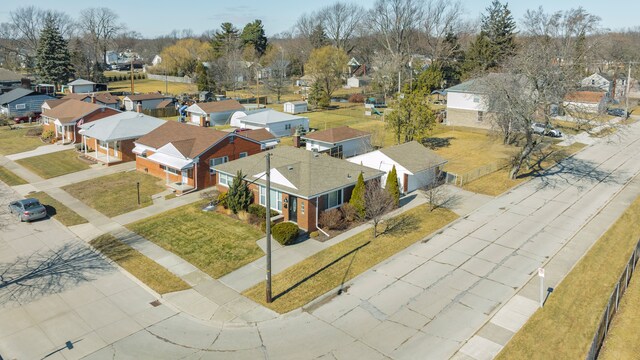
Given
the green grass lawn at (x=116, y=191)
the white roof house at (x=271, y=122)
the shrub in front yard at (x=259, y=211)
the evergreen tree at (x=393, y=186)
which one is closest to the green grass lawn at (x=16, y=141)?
the green grass lawn at (x=116, y=191)

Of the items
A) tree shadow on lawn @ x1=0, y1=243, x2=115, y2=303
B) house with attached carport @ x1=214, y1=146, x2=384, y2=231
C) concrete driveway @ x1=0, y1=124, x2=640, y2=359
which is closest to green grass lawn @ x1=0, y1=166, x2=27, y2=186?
concrete driveway @ x1=0, y1=124, x2=640, y2=359

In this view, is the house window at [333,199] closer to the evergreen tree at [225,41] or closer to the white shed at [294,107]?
the white shed at [294,107]

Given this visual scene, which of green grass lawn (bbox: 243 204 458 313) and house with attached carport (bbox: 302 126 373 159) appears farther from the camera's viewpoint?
house with attached carport (bbox: 302 126 373 159)

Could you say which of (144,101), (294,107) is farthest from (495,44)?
(144,101)

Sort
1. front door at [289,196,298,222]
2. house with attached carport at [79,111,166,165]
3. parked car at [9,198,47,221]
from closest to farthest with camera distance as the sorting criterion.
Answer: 1. front door at [289,196,298,222]
2. parked car at [9,198,47,221]
3. house with attached carport at [79,111,166,165]

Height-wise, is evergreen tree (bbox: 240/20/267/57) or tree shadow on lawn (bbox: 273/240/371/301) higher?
evergreen tree (bbox: 240/20/267/57)

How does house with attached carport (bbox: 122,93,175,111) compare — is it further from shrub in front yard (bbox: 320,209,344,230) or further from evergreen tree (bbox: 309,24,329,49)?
evergreen tree (bbox: 309,24,329,49)
